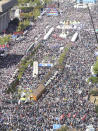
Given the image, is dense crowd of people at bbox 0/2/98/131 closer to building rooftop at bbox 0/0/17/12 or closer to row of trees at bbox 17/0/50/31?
building rooftop at bbox 0/0/17/12

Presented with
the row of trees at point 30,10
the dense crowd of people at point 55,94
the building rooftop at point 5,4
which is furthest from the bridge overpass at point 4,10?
the dense crowd of people at point 55,94

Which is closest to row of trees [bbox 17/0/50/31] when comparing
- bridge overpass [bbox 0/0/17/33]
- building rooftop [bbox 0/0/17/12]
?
bridge overpass [bbox 0/0/17/33]

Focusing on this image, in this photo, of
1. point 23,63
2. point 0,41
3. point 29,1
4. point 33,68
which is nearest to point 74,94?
point 33,68

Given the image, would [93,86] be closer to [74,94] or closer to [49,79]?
[74,94]

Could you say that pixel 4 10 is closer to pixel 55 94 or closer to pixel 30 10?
pixel 30 10

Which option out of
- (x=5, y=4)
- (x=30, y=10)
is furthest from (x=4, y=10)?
(x=30, y=10)

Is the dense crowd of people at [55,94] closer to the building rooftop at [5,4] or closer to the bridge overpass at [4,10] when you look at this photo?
the building rooftop at [5,4]

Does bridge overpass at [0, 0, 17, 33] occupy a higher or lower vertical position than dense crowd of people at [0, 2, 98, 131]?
higher

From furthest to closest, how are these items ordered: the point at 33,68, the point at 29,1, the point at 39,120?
the point at 29,1
the point at 33,68
the point at 39,120
